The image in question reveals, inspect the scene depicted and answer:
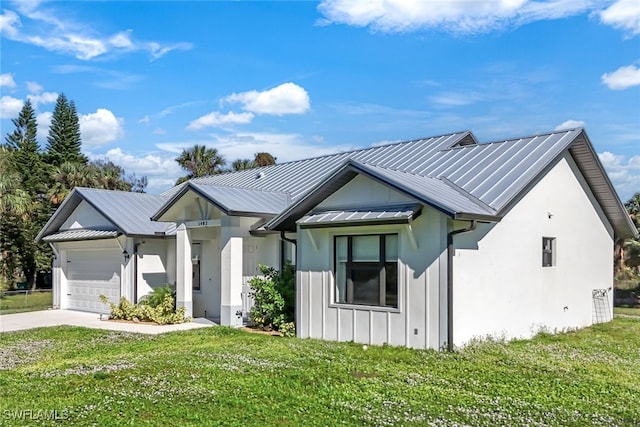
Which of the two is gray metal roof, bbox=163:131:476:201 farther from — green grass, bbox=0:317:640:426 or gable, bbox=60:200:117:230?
green grass, bbox=0:317:640:426

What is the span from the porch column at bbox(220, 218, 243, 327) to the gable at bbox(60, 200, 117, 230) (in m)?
6.36

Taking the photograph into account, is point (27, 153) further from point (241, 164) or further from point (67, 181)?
point (241, 164)

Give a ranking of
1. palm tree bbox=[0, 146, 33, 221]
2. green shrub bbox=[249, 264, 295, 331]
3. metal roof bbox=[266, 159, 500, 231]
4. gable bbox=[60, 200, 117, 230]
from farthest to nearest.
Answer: palm tree bbox=[0, 146, 33, 221] < gable bbox=[60, 200, 117, 230] < green shrub bbox=[249, 264, 295, 331] < metal roof bbox=[266, 159, 500, 231]

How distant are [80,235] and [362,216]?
13.3m

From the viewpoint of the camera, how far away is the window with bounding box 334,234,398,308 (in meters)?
11.8

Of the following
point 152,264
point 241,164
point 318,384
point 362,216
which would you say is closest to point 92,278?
point 152,264

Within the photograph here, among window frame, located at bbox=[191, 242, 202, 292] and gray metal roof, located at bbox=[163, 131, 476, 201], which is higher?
gray metal roof, located at bbox=[163, 131, 476, 201]

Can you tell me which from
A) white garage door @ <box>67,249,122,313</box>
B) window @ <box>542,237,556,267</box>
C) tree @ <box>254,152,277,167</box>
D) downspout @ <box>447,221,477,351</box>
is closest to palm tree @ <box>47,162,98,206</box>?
white garage door @ <box>67,249,122,313</box>

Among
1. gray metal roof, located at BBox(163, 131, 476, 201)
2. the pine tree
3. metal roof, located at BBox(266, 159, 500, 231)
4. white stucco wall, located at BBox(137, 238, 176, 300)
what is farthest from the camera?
the pine tree

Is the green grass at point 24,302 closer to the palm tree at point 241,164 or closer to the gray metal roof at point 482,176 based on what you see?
the gray metal roof at point 482,176

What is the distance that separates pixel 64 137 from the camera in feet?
147

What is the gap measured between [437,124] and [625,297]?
11.1 metres

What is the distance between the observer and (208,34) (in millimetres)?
14086

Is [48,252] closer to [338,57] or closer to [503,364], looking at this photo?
[338,57]
